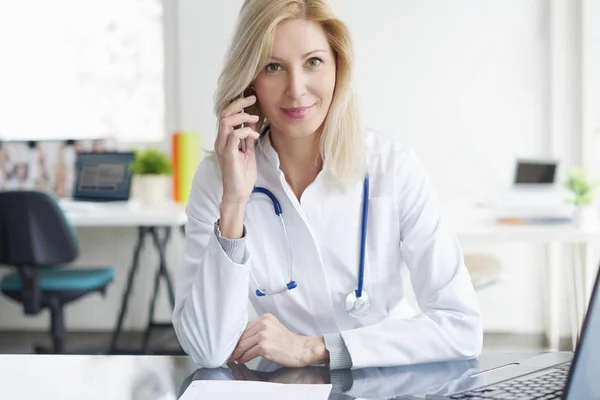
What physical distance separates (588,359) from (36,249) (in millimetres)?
2726

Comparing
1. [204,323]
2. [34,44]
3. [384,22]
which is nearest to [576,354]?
[204,323]

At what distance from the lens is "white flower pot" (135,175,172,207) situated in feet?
12.1

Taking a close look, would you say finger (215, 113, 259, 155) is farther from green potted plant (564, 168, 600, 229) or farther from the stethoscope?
green potted plant (564, 168, 600, 229)

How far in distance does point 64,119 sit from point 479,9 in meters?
2.31

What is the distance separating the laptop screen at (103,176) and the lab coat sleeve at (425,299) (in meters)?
2.47

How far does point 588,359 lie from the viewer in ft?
2.68

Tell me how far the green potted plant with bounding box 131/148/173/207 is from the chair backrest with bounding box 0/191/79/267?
55cm

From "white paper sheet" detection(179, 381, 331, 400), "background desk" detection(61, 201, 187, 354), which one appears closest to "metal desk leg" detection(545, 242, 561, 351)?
"background desk" detection(61, 201, 187, 354)

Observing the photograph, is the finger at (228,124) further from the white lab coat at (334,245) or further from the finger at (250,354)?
the finger at (250,354)

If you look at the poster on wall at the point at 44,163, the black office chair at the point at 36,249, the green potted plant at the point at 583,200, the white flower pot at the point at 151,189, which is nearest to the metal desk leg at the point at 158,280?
the white flower pot at the point at 151,189

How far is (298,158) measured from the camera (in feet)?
5.27

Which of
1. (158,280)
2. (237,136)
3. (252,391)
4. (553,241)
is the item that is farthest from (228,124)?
(158,280)

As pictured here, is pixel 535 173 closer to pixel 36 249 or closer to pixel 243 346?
pixel 36 249

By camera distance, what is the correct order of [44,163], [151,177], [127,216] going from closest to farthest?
[127,216] → [151,177] → [44,163]
